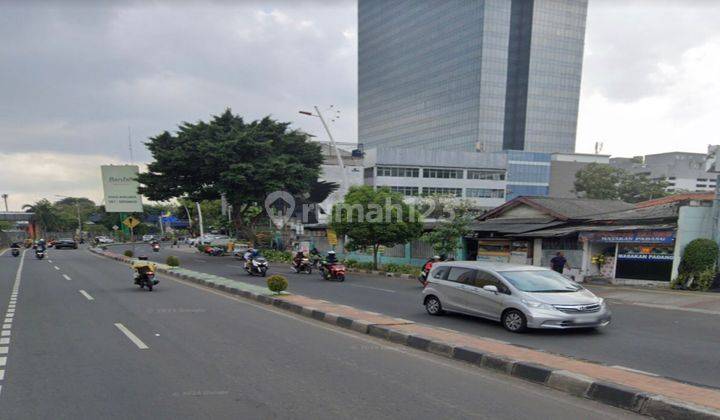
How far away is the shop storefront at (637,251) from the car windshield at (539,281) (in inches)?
370

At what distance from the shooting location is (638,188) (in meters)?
46.9

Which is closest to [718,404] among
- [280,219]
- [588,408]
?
[588,408]

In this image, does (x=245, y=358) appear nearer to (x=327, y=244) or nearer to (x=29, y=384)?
(x=29, y=384)

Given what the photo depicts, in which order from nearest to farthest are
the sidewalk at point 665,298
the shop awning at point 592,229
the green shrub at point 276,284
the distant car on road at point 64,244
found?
1. the sidewalk at point 665,298
2. the green shrub at point 276,284
3. the shop awning at point 592,229
4. the distant car on road at point 64,244

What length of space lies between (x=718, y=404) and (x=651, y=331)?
5.26 metres

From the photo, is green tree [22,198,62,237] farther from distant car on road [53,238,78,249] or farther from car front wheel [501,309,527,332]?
car front wheel [501,309,527,332]

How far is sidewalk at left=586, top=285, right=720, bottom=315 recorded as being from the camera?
1313 cm

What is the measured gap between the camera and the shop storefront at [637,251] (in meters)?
17.0

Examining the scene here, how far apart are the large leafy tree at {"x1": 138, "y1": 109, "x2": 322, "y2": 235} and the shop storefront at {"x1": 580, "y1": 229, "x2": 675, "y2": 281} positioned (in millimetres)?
22301

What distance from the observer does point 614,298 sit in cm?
1541

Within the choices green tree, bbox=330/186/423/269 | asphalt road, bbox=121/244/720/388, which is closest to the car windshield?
asphalt road, bbox=121/244/720/388

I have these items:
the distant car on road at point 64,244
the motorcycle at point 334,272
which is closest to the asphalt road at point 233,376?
the motorcycle at point 334,272

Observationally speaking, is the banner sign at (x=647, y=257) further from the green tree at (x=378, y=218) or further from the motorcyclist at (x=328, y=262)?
the motorcyclist at (x=328, y=262)

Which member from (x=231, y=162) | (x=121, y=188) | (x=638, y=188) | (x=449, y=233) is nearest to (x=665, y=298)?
(x=449, y=233)
